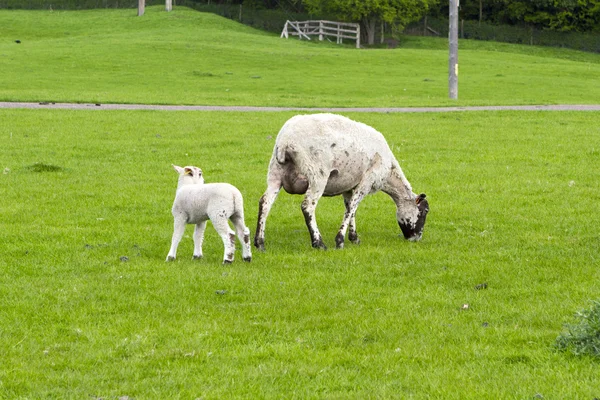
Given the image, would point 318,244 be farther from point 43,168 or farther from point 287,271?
point 43,168

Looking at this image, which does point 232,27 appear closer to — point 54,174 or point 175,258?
point 54,174

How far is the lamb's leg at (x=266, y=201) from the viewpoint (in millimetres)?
12602

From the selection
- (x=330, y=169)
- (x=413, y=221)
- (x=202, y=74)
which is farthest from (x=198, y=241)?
(x=202, y=74)

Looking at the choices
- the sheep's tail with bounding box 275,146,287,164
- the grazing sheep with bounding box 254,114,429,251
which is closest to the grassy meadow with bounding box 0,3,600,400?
the grazing sheep with bounding box 254,114,429,251

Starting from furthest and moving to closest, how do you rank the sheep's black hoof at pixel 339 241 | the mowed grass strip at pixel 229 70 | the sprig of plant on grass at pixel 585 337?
the mowed grass strip at pixel 229 70
the sheep's black hoof at pixel 339 241
the sprig of plant on grass at pixel 585 337

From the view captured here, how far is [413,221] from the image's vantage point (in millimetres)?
13477

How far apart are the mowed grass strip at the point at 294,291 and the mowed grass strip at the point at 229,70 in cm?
1613

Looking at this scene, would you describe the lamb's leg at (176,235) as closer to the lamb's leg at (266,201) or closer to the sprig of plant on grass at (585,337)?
the lamb's leg at (266,201)

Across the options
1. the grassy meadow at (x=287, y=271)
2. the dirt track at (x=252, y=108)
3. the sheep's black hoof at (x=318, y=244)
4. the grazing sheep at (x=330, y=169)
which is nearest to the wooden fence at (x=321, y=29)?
the dirt track at (x=252, y=108)

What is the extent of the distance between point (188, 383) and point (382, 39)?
7234cm

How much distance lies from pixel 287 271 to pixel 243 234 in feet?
2.48

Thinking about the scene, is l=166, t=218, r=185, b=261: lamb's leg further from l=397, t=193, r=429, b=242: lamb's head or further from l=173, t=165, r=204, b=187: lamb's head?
l=397, t=193, r=429, b=242: lamb's head

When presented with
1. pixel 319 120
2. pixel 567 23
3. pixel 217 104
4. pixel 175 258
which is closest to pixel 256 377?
pixel 175 258

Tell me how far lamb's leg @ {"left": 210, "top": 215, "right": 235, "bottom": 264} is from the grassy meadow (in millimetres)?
178
